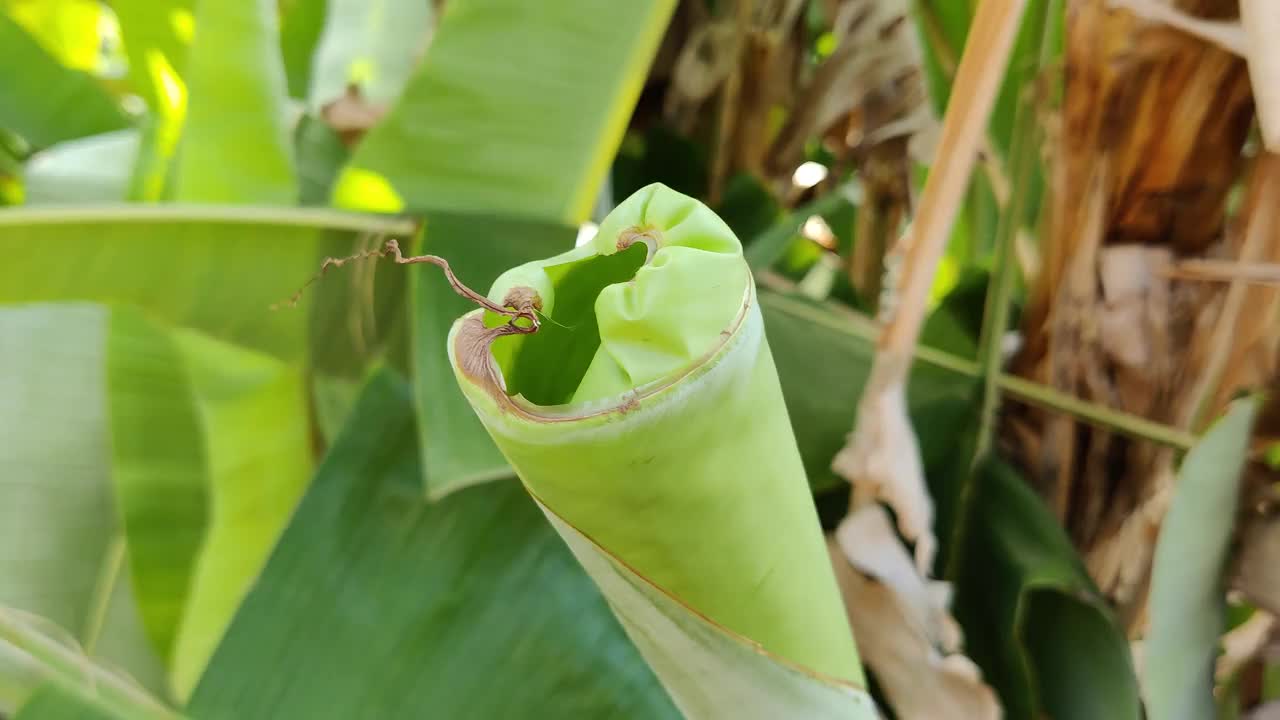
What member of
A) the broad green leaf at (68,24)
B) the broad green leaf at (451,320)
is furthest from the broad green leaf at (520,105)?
the broad green leaf at (68,24)

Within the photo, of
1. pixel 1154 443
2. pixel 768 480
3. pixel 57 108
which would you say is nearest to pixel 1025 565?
pixel 1154 443

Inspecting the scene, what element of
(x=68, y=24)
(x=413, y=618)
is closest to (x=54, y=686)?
(x=413, y=618)

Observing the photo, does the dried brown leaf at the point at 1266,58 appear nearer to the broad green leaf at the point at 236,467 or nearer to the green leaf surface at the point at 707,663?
the green leaf surface at the point at 707,663

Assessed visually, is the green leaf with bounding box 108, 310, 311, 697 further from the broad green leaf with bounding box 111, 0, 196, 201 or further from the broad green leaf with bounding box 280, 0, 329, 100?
the broad green leaf with bounding box 280, 0, 329, 100

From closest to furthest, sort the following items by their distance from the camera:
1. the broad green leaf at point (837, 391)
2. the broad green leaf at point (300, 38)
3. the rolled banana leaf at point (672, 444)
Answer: the rolled banana leaf at point (672, 444)
the broad green leaf at point (837, 391)
the broad green leaf at point (300, 38)

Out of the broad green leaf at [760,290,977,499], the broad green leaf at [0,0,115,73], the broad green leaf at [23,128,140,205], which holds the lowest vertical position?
the broad green leaf at [0,0,115,73]

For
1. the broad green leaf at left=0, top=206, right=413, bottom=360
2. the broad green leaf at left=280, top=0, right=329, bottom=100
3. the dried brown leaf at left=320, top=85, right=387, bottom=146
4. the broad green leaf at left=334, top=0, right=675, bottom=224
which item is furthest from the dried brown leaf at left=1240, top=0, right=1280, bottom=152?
the broad green leaf at left=280, top=0, right=329, bottom=100
